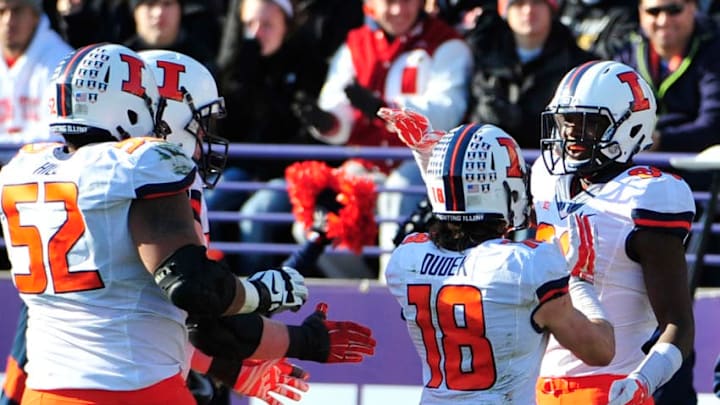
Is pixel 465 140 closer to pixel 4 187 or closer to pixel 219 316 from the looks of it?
→ pixel 219 316

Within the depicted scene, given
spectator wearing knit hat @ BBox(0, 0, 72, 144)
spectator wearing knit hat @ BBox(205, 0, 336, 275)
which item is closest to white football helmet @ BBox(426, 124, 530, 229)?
spectator wearing knit hat @ BBox(205, 0, 336, 275)

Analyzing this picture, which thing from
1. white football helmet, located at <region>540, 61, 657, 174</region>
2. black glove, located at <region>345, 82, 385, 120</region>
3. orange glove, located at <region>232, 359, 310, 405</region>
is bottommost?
orange glove, located at <region>232, 359, 310, 405</region>

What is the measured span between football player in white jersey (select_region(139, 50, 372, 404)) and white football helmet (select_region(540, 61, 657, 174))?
0.87m

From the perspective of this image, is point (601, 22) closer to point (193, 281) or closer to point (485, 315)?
point (485, 315)

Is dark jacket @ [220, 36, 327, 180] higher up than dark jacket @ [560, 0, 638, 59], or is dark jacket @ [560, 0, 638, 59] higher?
dark jacket @ [560, 0, 638, 59]

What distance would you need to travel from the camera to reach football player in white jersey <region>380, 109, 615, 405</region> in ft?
13.3

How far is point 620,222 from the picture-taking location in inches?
178

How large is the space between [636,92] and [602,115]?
162mm

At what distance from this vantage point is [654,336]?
4.67 metres

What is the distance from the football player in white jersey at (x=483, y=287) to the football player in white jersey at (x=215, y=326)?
389 millimetres

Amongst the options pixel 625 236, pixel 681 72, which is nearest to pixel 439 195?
pixel 625 236

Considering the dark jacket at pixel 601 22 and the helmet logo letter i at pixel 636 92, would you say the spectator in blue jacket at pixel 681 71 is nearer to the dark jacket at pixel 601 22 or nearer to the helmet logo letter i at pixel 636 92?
the dark jacket at pixel 601 22

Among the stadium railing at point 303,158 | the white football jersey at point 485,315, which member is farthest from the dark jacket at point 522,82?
the white football jersey at point 485,315

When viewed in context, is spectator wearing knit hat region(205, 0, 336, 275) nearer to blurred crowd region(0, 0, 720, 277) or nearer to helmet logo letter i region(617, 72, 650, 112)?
blurred crowd region(0, 0, 720, 277)
